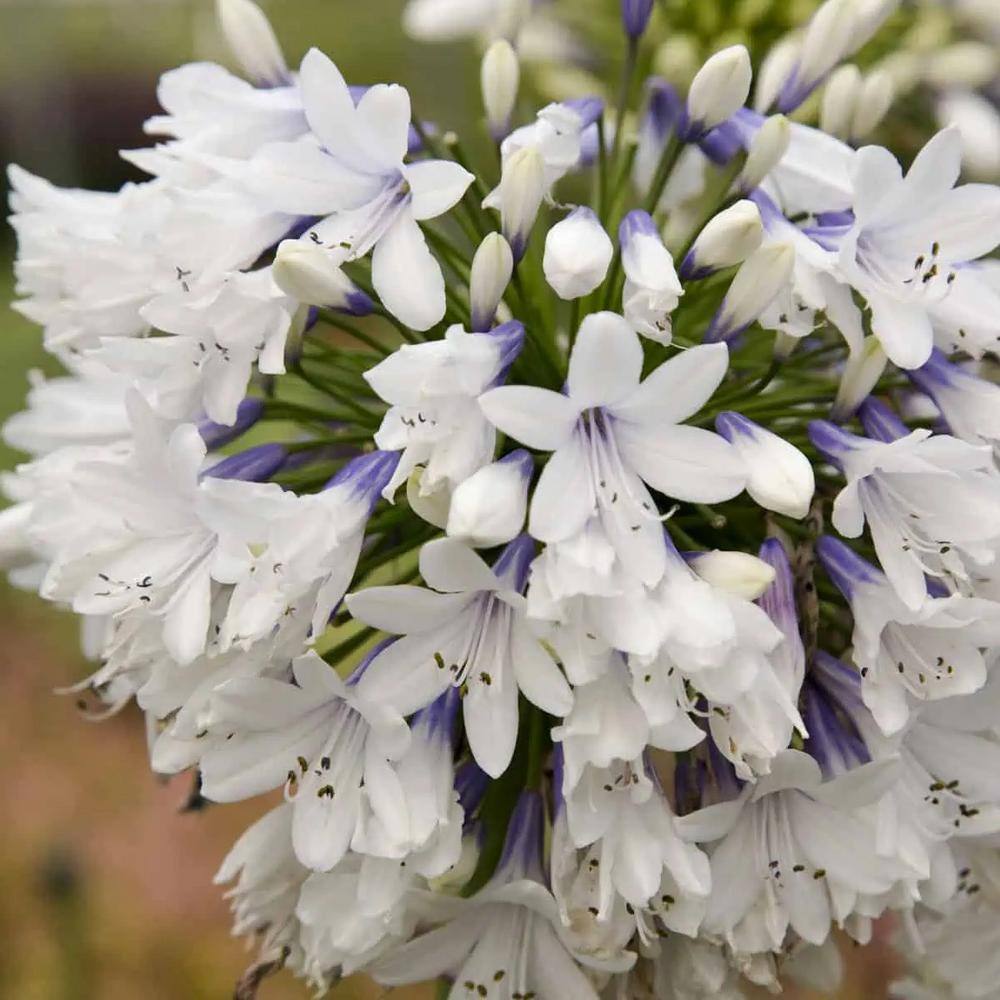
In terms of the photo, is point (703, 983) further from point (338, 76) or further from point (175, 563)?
point (338, 76)

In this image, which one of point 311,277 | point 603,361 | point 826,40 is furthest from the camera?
point 826,40

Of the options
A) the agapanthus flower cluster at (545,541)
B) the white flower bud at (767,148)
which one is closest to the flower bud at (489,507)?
the agapanthus flower cluster at (545,541)

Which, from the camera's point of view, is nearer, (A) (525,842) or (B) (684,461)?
(B) (684,461)

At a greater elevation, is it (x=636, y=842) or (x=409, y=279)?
(x=409, y=279)

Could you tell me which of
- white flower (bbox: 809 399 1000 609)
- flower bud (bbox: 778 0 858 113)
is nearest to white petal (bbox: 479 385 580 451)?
white flower (bbox: 809 399 1000 609)

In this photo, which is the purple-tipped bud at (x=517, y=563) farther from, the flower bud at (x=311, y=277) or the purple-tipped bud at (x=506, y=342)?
the flower bud at (x=311, y=277)

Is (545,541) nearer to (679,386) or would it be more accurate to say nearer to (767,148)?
(679,386)

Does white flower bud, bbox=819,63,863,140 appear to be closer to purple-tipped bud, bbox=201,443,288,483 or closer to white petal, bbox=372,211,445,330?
white petal, bbox=372,211,445,330

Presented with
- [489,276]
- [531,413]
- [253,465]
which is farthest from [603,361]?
[253,465]
